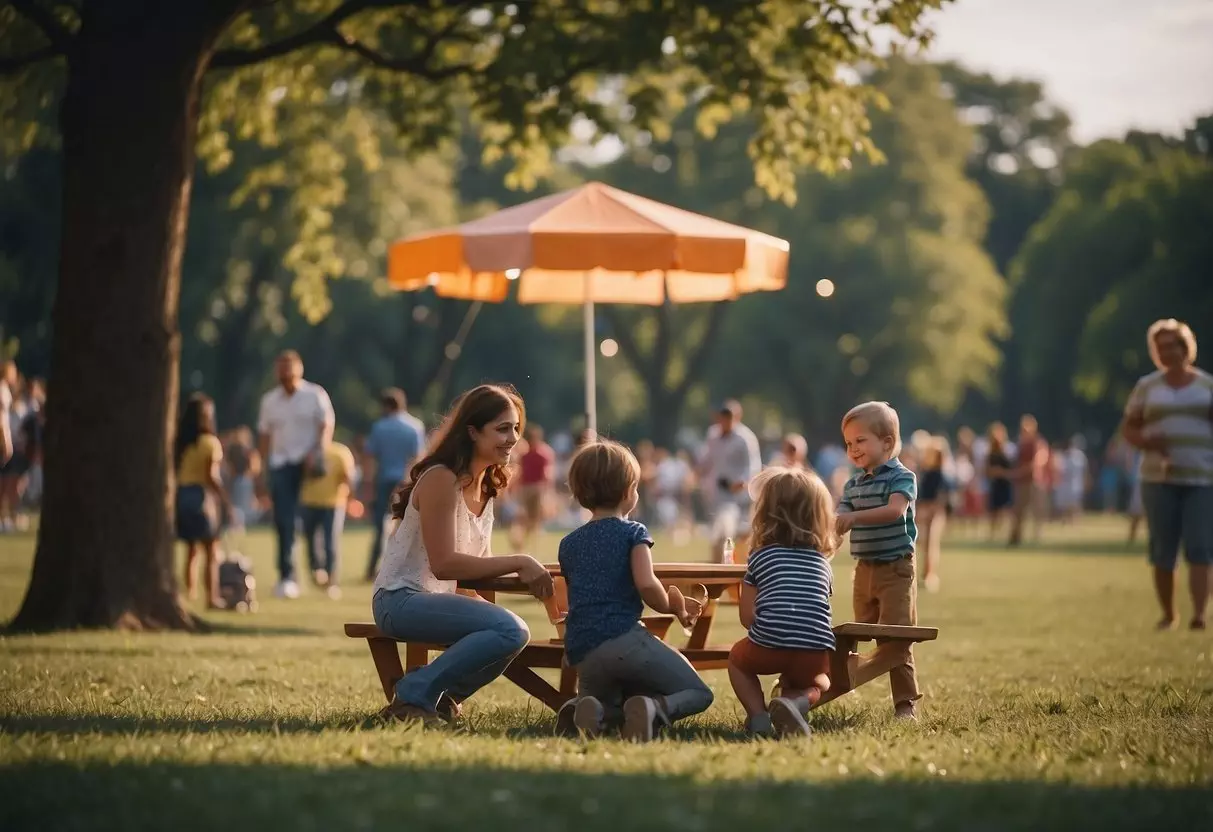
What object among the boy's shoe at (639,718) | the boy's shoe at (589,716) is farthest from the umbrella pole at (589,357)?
the boy's shoe at (639,718)

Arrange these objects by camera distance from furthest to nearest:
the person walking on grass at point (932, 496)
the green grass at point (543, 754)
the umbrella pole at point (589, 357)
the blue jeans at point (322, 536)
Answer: the person walking on grass at point (932, 496)
the blue jeans at point (322, 536)
the umbrella pole at point (589, 357)
the green grass at point (543, 754)

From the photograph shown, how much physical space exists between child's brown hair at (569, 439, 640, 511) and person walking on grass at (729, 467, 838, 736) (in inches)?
26.1

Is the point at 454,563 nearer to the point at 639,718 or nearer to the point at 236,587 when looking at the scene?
the point at 639,718

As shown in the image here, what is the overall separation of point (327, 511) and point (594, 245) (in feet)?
27.1

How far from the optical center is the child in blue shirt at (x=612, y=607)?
755 centimetres

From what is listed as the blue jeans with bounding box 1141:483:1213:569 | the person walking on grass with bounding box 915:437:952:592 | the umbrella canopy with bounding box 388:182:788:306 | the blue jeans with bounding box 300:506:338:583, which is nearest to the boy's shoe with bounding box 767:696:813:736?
the umbrella canopy with bounding box 388:182:788:306

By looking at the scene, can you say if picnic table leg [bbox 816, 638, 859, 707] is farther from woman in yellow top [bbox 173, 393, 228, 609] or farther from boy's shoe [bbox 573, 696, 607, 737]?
woman in yellow top [bbox 173, 393, 228, 609]

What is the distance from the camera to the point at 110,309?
12.7 meters

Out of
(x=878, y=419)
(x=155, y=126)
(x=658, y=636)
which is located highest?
(x=155, y=126)

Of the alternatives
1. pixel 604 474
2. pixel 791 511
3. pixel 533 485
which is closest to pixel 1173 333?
pixel 791 511

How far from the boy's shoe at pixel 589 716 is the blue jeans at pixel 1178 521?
7.54 m

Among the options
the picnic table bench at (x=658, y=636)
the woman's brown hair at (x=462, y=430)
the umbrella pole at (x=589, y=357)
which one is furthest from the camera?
the umbrella pole at (x=589, y=357)

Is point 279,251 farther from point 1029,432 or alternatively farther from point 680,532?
point 1029,432

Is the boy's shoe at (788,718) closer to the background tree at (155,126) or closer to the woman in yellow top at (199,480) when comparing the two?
the background tree at (155,126)
